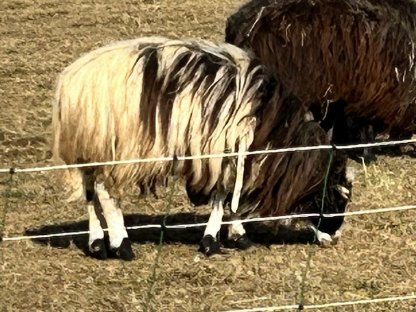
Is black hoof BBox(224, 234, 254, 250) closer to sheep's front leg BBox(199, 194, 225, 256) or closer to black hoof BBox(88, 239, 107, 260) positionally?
sheep's front leg BBox(199, 194, 225, 256)

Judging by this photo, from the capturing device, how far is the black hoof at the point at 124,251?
6482 millimetres

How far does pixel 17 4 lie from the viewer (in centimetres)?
1383

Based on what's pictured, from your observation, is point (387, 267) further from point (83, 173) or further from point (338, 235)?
point (83, 173)

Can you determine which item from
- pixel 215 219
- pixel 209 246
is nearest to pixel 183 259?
pixel 209 246

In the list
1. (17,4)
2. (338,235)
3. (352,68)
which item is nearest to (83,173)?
(338,235)

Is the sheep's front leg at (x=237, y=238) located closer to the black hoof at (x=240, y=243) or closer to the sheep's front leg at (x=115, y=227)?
the black hoof at (x=240, y=243)

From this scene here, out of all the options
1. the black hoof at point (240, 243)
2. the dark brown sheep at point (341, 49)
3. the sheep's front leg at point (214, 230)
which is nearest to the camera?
the sheep's front leg at point (214, 230)

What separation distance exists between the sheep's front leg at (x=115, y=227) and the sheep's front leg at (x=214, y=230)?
447 millimetres

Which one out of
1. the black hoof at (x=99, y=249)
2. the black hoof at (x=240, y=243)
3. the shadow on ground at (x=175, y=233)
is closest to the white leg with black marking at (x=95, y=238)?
the black hoof at (x=99, y=249)

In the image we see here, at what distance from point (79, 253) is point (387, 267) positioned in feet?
5.96

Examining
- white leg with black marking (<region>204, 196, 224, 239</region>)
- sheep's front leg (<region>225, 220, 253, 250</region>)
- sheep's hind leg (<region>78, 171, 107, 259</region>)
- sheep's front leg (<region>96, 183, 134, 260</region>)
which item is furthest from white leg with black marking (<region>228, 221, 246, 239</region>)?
sheep's hind leg (<region>78, 171, 107, 259</region>)

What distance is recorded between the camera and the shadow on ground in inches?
270

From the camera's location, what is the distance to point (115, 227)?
652cm

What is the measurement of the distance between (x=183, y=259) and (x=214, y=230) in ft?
0.94
